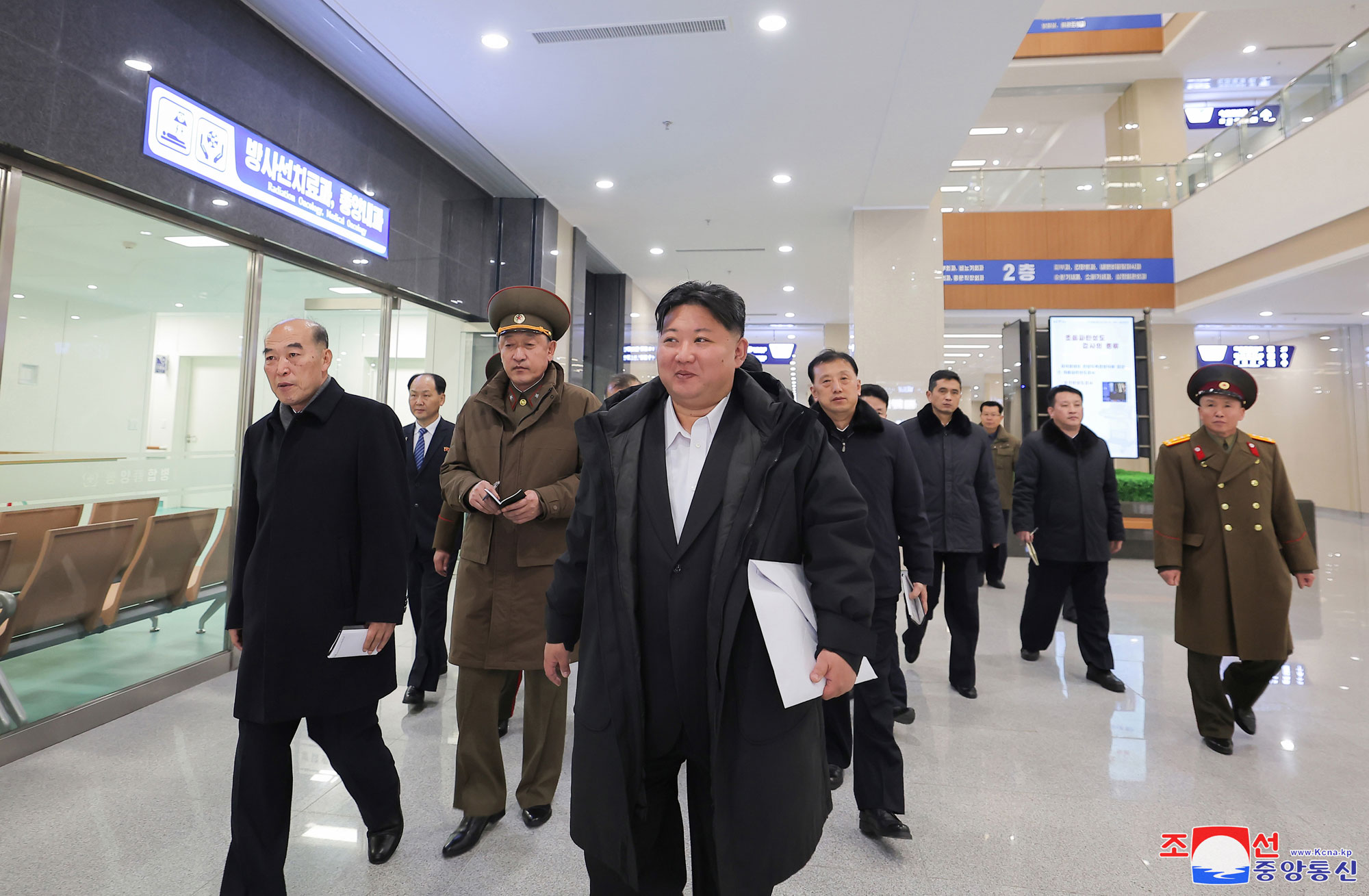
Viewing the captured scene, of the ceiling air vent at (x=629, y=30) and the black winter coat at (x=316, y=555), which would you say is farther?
the ceiling air vent at (x=629, y=30)

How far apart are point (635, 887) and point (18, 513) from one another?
3396mm

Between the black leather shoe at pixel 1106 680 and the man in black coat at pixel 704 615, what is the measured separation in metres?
3.21

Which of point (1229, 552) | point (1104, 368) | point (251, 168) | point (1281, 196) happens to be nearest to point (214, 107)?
point (251, 168)

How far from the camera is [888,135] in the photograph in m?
6.14

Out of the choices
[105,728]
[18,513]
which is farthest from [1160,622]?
[18,513]

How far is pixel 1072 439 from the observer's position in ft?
14.1

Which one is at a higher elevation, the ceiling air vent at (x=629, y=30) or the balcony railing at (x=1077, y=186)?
the balcony railing at (x=1077, y=186)

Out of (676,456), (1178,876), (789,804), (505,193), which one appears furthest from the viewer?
(505,193)

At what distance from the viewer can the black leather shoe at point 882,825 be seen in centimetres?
233

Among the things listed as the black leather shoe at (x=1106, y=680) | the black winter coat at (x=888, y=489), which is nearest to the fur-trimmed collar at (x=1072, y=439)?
the black leather shoe at (x=1106, y=680)

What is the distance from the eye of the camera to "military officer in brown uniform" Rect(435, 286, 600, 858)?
90.8 inches

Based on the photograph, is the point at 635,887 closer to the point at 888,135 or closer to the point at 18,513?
the point at 18,513

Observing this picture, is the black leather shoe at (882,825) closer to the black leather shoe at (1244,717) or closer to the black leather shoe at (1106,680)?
the black leather shoe at (1244,717)

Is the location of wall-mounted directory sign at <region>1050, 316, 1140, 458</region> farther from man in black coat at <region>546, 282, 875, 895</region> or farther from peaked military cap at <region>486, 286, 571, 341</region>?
man in black coat at <region>546, 282, 875, 895</region>
